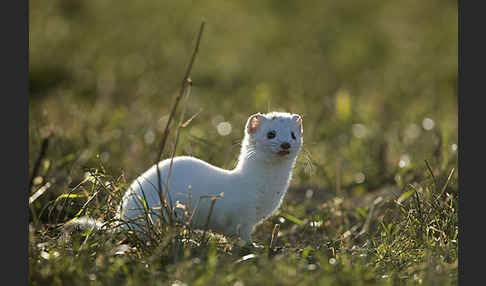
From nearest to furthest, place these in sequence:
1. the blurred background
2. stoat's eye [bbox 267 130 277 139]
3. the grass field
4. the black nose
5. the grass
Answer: the grass
the grass field
the black nose
stoat's eye [bbox 267 130 277 139]
the blurred background

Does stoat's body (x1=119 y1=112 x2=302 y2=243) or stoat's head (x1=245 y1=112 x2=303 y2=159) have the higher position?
stoat's head (x1=245 y1=112 x2=303 y2=159)

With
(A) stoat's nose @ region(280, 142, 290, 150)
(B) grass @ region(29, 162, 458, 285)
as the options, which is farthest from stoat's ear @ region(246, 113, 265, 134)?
(B) grass @ region(29, 162, 458, 285)

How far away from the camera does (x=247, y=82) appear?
354 inches

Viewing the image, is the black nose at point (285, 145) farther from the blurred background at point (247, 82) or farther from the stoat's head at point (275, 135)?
the blurred background at point (247, 82)

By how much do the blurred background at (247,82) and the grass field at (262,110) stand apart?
0.03 m

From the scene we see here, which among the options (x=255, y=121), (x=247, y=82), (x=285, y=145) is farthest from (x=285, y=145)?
(x=247, y=82)

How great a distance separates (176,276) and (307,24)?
9154 mm

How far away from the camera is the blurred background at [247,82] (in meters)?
5.46

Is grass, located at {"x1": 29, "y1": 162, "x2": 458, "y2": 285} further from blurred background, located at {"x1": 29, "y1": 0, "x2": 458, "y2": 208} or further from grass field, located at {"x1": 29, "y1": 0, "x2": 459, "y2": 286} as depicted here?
blurred background, located at {"x1": 29, "y1": 0, "x2": 458, "y2": 208}

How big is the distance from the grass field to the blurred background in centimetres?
3

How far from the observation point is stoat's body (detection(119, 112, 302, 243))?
12.5 ft

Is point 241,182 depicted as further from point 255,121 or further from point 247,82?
point 247,82

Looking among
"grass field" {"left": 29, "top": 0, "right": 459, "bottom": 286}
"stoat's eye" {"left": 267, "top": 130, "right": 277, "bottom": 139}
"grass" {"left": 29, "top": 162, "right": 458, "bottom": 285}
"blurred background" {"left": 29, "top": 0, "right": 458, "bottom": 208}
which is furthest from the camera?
"blurred background" {"left": 29, "top": 0, "right": 458, "bottom": 208}

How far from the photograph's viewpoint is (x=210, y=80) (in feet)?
30.1
